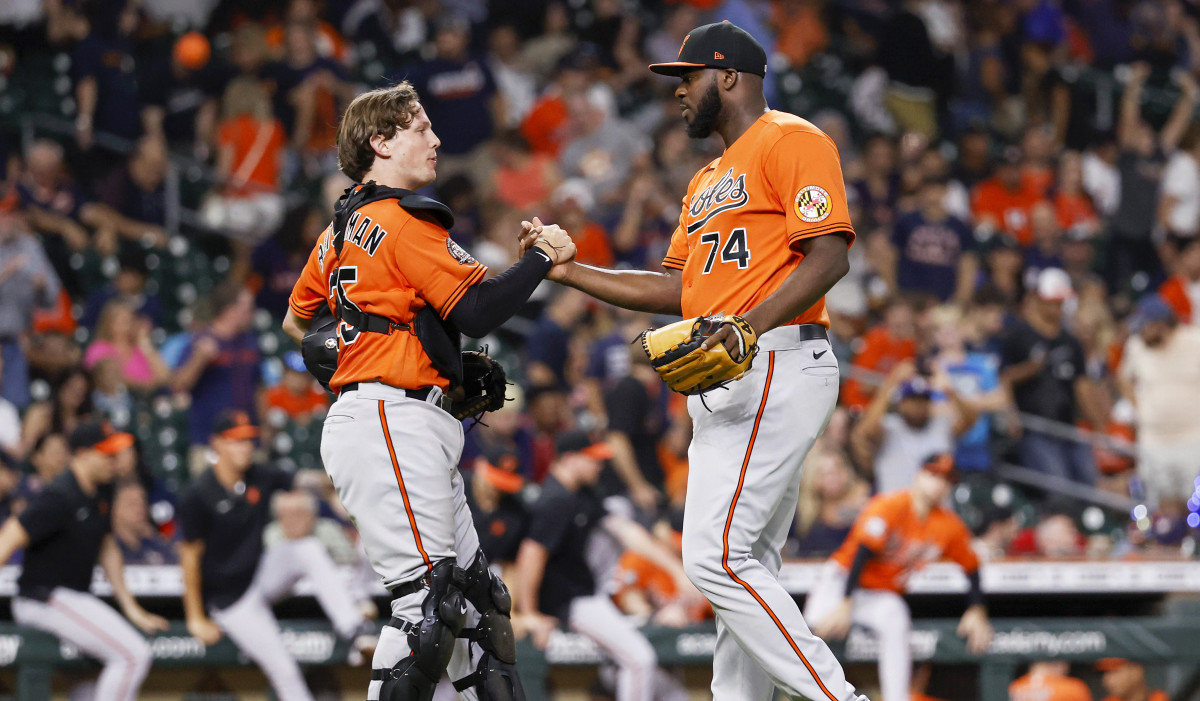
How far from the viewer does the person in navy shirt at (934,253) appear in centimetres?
1027

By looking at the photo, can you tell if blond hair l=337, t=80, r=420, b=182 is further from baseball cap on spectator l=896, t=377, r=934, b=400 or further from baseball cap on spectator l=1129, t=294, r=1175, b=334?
baseball cap on spectator l=1129, t=294, r=1175, b=334

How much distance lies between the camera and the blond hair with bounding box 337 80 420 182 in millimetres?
3910

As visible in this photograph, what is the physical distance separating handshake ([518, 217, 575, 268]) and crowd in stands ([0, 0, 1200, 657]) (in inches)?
117

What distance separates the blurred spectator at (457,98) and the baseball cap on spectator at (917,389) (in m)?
4.15

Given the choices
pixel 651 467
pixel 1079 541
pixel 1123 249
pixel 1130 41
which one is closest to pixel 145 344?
pixel 651 467

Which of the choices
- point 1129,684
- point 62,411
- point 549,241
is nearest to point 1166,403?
point 1129,684

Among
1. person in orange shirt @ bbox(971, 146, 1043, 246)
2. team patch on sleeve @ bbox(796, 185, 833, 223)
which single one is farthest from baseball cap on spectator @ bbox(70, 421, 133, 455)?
person in orange shirt @ bbox(971, 146, 1043, 246)

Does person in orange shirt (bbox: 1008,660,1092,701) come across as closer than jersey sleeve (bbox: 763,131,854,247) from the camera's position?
No

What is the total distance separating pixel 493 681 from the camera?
3.83 metres

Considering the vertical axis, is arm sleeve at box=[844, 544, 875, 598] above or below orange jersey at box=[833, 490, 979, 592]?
below

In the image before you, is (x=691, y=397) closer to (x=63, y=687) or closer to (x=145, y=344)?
(x=63, y=687)

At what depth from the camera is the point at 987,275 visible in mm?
10602

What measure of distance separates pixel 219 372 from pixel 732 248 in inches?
219

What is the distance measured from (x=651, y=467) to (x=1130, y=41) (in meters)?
8.26
